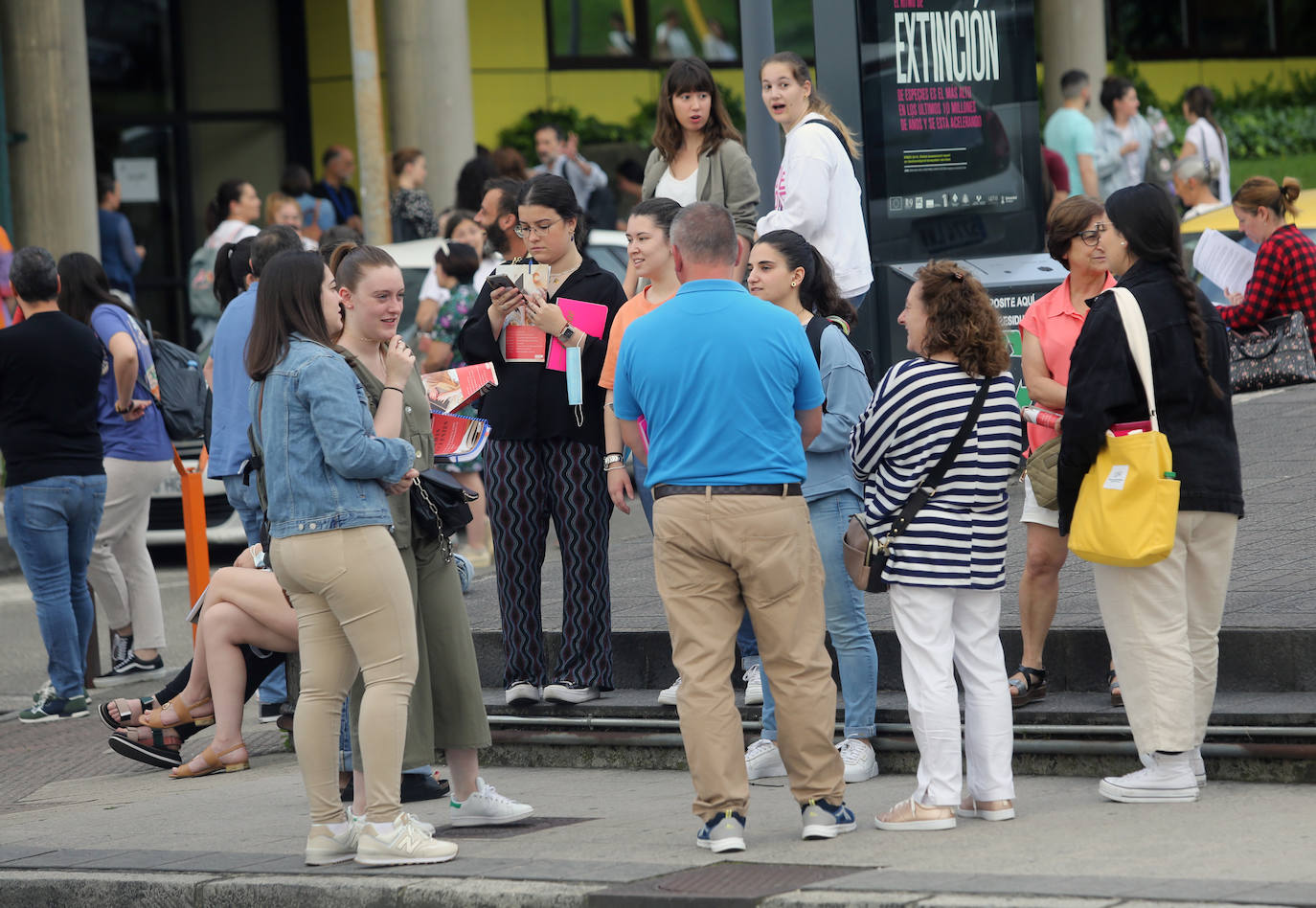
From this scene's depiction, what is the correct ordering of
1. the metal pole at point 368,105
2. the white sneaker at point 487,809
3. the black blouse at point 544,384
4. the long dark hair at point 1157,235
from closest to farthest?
the long dark hair at point 1157,235
the white sneaker at point 487,809
the black blouse at point 544,384
the metal pole at point 368,105

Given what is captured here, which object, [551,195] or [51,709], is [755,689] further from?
[51,709]

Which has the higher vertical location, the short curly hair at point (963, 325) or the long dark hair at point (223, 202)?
the long dark hair at point (223, 202)

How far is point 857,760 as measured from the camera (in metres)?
6.80

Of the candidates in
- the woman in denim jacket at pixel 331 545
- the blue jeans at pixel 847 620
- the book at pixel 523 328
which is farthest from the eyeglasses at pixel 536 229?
the blue jeans at pixel 847 620

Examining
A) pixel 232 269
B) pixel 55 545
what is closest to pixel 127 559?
pixel 55 545

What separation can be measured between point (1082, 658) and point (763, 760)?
1.22 meters

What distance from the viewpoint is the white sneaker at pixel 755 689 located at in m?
7.26

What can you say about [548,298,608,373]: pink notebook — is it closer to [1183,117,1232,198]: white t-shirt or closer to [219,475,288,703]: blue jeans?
[219,475,288,703]: blue jeans

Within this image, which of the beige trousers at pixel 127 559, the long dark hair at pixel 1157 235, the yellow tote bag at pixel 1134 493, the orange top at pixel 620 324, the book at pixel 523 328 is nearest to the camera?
the yellow tote bag at pixel 1134 493

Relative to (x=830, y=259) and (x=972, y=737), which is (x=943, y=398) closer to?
(x=972, y=737)

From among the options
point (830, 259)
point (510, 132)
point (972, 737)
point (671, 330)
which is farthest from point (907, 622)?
point (510, 132)

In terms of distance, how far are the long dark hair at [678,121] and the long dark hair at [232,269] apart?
6.42ft

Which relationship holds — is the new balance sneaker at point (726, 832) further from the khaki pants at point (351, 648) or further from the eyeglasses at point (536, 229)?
A: the eyeglasses at point (536, 229)

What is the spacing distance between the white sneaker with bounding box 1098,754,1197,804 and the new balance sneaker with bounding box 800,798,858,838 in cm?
95
